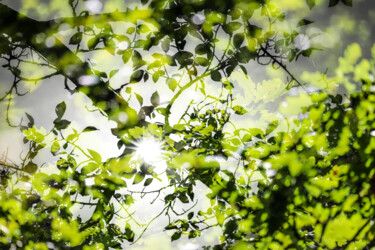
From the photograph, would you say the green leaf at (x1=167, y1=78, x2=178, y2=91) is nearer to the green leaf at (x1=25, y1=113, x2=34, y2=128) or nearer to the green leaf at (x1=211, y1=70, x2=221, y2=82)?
the green leaf at (x1=211, y1=70, x2=221, y2=82)

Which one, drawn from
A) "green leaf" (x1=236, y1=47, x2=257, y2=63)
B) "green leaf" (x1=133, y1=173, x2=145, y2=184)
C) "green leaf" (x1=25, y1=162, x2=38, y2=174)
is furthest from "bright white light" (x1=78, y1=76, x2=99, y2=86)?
"green leaf" (x1=236, y1=47, x2=257, y2=63)

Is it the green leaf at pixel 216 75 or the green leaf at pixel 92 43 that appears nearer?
the green leaf at pixel 92 43

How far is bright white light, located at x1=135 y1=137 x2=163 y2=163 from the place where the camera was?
58.2 inches

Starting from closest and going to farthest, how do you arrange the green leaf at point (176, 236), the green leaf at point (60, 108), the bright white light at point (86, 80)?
the bright white light at point (86, 80) → the green leaf at point (60, 108) → the green leaf at point (176, 236)

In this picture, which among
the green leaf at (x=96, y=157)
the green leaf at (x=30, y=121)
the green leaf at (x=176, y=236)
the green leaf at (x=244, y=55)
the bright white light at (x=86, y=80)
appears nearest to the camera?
the green leaf at (x=96, y=157)

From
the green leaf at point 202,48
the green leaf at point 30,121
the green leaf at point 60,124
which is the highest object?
the green leaf at point 202,48

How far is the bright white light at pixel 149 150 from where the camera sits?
148 cm

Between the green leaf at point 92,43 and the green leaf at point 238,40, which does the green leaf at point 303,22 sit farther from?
the green leaf at point 92,43

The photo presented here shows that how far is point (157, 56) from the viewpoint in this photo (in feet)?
5.55

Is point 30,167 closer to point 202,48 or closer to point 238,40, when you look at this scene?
point 202,48

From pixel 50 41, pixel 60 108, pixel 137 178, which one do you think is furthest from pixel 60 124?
pixel 137 178

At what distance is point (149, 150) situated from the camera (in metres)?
1.54

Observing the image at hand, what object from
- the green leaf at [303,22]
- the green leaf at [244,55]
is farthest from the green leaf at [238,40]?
the green leaf at [303,22]

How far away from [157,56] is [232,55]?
53cm
